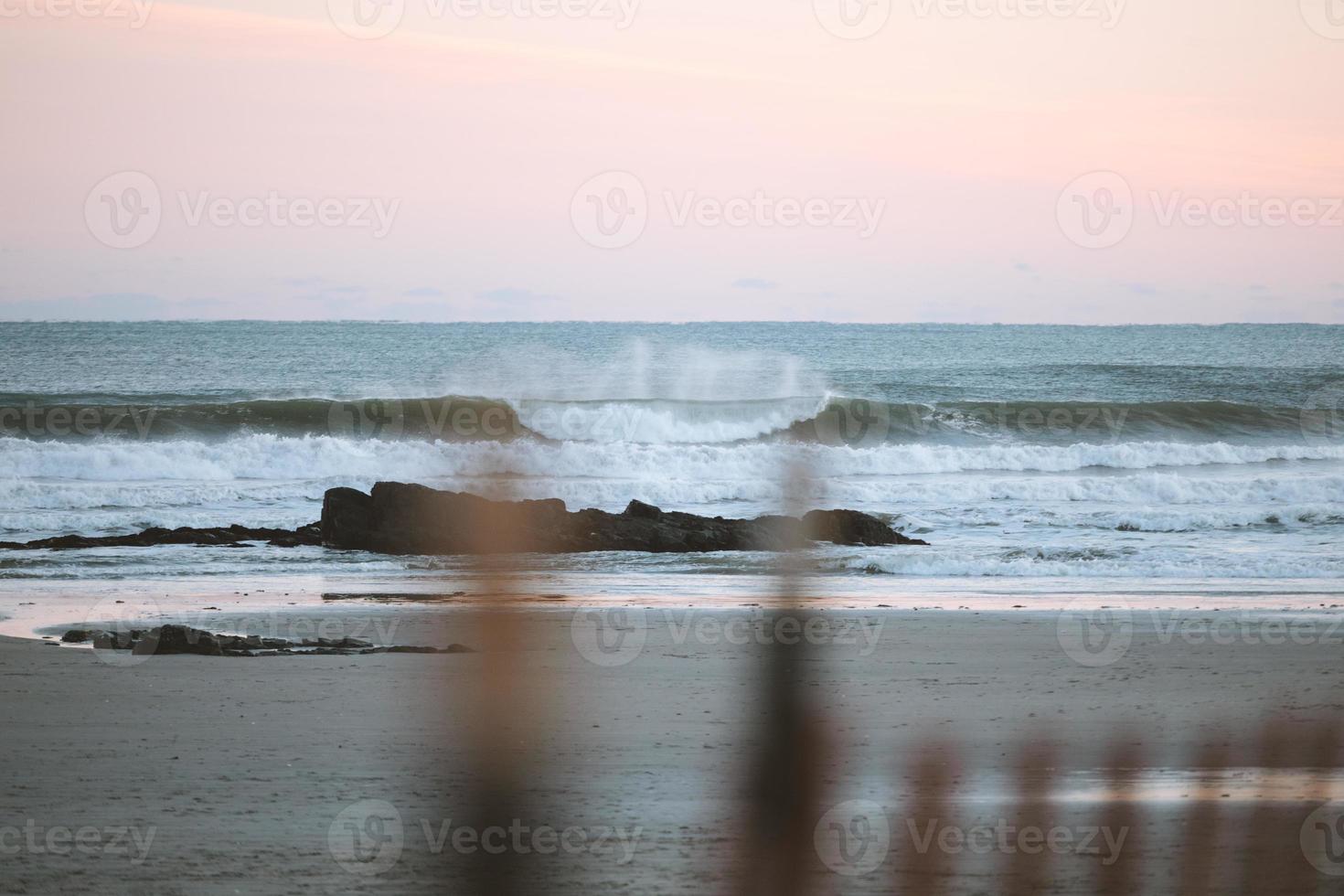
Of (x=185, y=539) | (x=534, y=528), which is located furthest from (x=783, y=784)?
(x=185, y=539)

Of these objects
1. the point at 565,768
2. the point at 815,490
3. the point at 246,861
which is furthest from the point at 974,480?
the point at 246,861

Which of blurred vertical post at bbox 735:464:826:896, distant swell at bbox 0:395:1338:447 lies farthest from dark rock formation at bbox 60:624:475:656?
distant swell at bbox 0:395:1338:447

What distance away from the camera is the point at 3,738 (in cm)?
663

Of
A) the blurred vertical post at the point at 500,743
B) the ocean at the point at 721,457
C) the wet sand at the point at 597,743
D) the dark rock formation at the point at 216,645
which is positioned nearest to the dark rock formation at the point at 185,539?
the ocean at the point at 721,457

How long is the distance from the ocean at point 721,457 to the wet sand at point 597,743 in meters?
3.44

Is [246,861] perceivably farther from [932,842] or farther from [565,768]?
[932,842]

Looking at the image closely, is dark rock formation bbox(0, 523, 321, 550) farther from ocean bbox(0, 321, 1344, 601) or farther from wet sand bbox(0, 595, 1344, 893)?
wet sand bbox(0, 595, 1344, 893)

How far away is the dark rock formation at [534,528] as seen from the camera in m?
15.2

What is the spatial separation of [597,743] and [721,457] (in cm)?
1735

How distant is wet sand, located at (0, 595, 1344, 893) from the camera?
4.84 metres

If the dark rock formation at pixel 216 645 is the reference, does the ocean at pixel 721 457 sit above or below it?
above

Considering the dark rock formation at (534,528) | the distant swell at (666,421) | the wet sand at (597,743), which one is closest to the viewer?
the wet sand at (597,743)

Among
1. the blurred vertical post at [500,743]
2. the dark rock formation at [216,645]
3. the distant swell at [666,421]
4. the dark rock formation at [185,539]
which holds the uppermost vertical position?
the distant swell at [666,421]

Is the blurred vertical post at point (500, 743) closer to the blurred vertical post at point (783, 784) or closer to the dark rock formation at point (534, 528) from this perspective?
the blurred vertical post at point (783, 784)
